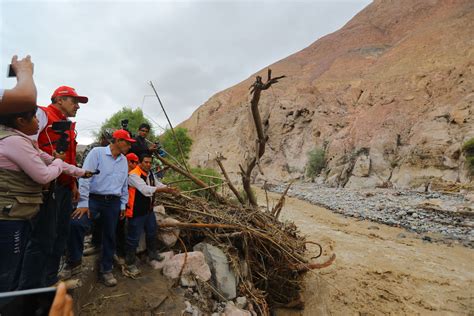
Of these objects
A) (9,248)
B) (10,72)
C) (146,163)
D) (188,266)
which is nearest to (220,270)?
(188,266)

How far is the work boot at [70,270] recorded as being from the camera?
226 centimetres

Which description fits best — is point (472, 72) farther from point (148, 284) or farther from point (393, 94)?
point (148, 284)

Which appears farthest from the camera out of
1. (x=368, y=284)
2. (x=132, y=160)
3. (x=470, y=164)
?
(x=470, y=164)

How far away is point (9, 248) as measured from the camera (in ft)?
4.93

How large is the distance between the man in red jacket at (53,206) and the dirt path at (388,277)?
340cm

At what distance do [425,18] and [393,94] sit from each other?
19.1 m

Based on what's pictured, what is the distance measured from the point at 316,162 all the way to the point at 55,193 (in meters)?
24.9

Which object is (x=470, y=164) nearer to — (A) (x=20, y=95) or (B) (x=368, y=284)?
(B) (x=368, y=284)

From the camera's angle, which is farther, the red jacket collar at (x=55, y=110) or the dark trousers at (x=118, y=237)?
the dark trousers at (x=118, y=237)

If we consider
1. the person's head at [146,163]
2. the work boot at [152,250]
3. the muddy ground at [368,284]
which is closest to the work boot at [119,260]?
the muddy ground at [368,284]

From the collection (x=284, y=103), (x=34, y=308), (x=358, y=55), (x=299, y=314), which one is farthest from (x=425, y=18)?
(x=34, y=308)

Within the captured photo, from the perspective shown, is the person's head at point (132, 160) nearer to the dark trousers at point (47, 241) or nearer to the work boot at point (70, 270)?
the dark trousers at point (47, 241)

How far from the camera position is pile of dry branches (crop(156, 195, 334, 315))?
3.35 meters

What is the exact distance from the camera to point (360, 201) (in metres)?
13.5
